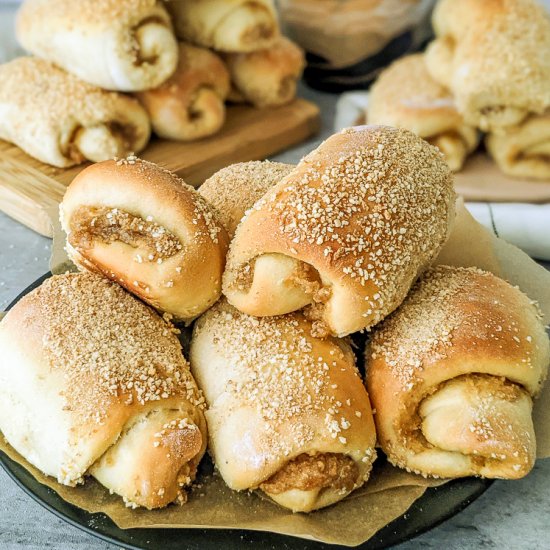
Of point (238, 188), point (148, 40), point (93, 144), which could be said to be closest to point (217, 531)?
point (238, 188)

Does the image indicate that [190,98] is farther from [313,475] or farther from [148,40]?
[313,475]

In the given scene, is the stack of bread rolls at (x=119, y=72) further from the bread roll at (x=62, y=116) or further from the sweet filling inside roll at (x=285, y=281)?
the sweet filling inside roll at (x=285, y=281)

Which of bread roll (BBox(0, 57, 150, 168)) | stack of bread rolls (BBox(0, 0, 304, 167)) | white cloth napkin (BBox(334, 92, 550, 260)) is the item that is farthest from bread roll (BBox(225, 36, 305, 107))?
white cloth napkin (BBox(334, 92, 550, 260))

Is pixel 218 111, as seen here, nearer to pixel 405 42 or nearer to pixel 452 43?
pixel 452 43

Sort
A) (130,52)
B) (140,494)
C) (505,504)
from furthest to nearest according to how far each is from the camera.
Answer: (130,52), (505,504), (140,494)

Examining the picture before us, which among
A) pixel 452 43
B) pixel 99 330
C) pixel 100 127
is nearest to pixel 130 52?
pixel 100 127

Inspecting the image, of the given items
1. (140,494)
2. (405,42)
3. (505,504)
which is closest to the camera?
(140,494)

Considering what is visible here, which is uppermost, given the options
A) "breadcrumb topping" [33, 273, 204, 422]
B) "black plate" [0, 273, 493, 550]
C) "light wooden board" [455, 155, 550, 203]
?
"breadcrumb topping" [33, 273, 204, 422]

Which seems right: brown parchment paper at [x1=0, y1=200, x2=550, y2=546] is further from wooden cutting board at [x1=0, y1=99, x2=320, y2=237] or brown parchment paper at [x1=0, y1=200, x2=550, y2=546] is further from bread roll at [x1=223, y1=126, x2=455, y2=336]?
wooden cutting board at [x1=0, y1=99, x2=320, y2=237]
